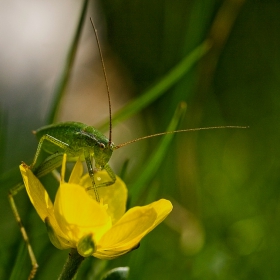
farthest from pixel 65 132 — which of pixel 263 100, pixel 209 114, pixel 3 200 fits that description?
pixel 263 100

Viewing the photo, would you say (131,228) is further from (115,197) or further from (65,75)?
(65,75)

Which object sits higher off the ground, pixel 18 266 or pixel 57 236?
pixel 57 236

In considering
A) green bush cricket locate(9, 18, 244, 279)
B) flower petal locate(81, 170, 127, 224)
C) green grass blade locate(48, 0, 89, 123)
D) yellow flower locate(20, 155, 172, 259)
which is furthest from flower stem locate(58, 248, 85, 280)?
green grass blade locate(48, 0, 89, 123)

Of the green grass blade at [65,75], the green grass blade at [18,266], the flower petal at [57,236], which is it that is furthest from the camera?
the green grass blade at [65,75]

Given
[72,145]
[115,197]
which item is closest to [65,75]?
[72,145]

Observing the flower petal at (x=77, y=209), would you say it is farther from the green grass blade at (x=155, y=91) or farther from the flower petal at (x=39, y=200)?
the green grass blade at (x=155, y=91)

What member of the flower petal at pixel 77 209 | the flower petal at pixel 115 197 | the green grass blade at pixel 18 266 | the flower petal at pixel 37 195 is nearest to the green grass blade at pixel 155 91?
the flower petal at pixel 115 197
